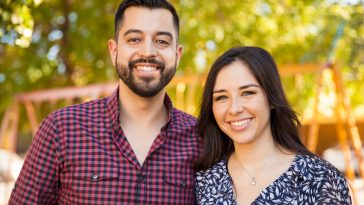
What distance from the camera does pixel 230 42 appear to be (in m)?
6.46

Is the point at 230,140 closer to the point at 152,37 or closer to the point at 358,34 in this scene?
the point at 152,37

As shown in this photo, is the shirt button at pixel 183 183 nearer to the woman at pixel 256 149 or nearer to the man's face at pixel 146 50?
the woman at pixel 256 149

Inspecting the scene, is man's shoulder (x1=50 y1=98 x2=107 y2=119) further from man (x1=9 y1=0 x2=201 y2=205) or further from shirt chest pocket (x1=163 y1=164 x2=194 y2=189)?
shirt chest pocket (x1=163 y1=164 x2=194 y2=189)

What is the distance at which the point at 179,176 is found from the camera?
8.59 feet

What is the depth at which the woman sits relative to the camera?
2.34 meters

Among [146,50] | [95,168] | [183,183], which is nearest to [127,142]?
[95,168]

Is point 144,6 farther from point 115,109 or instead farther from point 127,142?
point 127,142

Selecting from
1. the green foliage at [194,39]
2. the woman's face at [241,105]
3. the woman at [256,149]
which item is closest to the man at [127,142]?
the woman at [256,149]

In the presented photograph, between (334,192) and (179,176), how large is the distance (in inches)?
26.7

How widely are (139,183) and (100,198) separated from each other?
0.18 meters

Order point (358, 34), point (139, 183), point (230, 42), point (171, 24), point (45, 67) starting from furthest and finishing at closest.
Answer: point (45, 67) < point (230, 42) < point (358, 34) < point (171, 24) < point (139, 183)

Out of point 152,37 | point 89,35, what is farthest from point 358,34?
point 89,35

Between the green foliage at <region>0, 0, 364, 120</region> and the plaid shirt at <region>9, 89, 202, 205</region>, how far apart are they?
336 centimetres

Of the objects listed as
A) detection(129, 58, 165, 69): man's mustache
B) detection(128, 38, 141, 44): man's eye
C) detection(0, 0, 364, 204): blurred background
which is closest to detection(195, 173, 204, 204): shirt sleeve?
detection(129, 58, 165, 69): man's mustache
